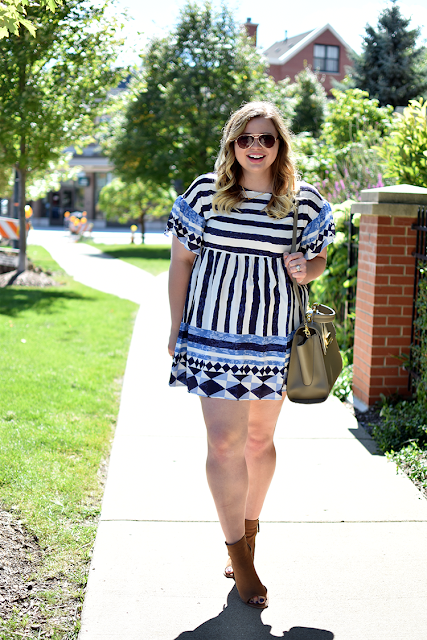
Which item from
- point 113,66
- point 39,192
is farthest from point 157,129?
point 113,66

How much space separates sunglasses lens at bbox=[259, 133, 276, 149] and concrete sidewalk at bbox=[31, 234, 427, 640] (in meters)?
1.75

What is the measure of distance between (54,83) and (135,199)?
1720cm

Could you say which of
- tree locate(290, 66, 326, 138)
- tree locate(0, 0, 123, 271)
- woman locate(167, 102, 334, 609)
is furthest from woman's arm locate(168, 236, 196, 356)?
tree locate(290, 66, 326, 138)

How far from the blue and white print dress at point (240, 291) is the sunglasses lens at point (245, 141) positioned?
17cm

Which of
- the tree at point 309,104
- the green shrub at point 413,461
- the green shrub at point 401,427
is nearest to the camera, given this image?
the green shrub at point 413,461

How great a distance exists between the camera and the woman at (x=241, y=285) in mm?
2602

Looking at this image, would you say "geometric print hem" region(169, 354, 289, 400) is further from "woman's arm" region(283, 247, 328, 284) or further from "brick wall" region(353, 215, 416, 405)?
"brick wall" region(353, 215, 416, 405)

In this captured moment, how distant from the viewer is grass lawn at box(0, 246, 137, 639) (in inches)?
123

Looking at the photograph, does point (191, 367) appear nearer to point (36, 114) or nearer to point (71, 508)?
point (71, 508)

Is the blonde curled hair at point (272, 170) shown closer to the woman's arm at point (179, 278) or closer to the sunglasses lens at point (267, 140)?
the sunglasses lens at point (267, 140)

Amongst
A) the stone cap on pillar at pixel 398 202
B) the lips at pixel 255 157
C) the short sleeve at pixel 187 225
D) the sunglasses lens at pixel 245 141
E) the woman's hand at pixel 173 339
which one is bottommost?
the woman's hand at pixel 173 339

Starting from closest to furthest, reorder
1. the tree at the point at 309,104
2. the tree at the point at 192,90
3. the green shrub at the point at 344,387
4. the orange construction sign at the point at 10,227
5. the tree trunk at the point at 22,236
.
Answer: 1. the green shrub at the point at 344,387
2. the tree trunk at the point at 22,236
3. the orange construction sign at the point at 10,227
4. the tree at the point at 192,90
5. the tree at the point at 309,104

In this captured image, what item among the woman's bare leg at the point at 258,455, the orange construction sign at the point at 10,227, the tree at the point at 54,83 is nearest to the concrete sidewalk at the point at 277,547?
the woman's bare leg at the point at 258,455

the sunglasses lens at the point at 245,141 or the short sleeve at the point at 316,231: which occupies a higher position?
the sunglasses lens at the point at 245,141
